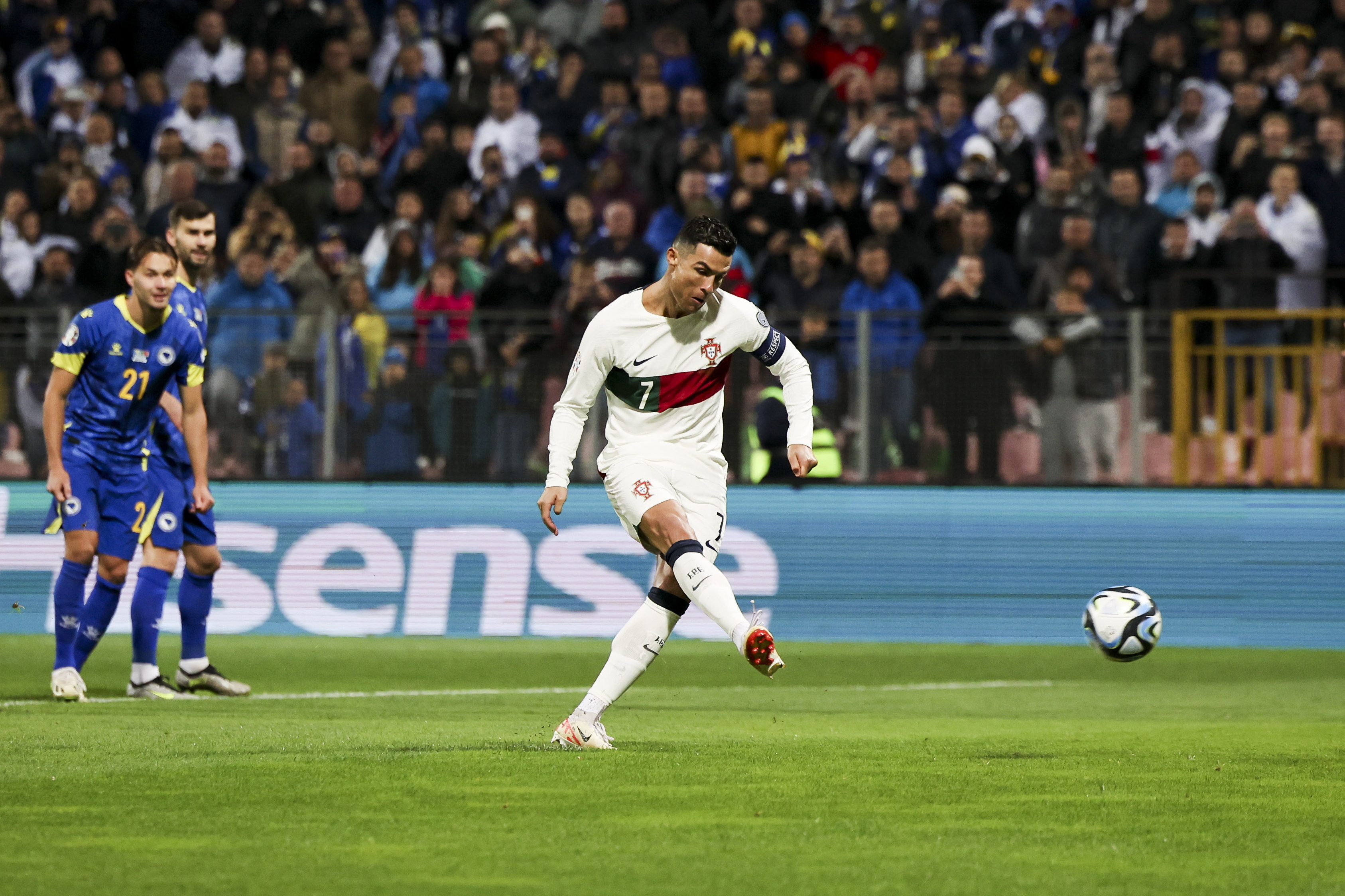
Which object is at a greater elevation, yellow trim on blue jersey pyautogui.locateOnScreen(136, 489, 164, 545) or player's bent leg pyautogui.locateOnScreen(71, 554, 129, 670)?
yellow trim on blue jersey pyautogui.locateOnScreen(136, 489, 164, 545)

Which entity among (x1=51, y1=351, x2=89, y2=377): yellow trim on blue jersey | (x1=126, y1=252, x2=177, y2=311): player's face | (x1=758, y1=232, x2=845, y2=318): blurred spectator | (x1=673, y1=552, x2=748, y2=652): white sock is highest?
(x1=126, y1=252, x2=177, y2=311): player's face

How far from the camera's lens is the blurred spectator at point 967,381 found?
48.3 ft

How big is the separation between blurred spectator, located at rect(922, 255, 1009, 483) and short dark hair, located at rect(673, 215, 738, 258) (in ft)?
23.5

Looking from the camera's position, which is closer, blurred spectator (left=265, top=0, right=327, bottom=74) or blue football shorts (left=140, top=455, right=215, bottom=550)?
blue football shorts (left=140, top=455, right=215, bottom=550)

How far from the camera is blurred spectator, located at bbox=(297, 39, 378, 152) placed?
20.7 m

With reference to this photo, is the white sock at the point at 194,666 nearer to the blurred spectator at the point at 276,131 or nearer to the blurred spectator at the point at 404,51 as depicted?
the blurred spectator at the point at 276,131

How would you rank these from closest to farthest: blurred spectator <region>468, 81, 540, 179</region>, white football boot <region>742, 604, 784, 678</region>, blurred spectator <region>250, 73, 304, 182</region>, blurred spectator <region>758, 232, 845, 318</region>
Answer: white football boot <region>742, 604, 784, 678</region>
blurred spectator <region>758, 232, 845, 318</region>
blurred spectator <region>468, 81, 540, 179</region>
blurred spectator <region>250, 73, 304, 182</region>

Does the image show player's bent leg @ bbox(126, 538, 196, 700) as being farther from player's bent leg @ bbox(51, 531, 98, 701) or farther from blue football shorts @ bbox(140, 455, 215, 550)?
player's bent leg @ bbox(51, 531, 98, 701)

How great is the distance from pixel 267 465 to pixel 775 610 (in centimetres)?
427

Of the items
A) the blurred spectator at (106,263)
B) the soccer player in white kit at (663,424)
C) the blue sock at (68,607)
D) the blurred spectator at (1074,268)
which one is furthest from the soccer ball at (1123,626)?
the blurred spectator at (106,263)

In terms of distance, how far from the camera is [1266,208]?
53.7 feet

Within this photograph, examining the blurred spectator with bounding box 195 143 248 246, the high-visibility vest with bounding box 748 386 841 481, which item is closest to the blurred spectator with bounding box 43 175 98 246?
the blurred spectator with bounding box 195 143 248 246

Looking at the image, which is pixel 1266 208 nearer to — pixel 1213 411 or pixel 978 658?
pixel 1213 411

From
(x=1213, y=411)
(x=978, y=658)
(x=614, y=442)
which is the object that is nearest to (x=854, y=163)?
(x=1213, y=411)
